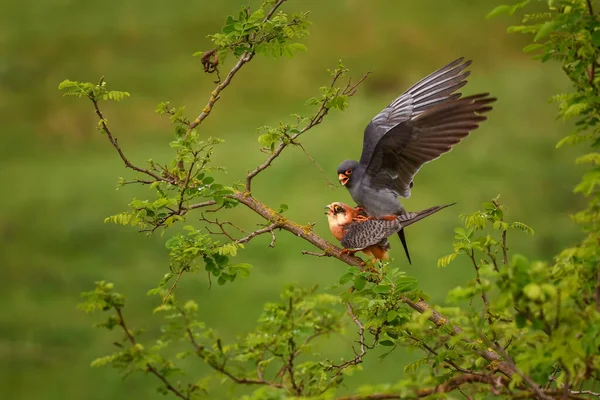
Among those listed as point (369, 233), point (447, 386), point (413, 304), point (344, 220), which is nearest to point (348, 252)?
point (369, 233)

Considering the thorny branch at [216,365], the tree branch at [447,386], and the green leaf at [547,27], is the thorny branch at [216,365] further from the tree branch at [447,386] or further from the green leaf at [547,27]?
the green leaf at [547,27]

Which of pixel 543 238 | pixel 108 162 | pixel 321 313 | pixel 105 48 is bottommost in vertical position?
pixel 321 313

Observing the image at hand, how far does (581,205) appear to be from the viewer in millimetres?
7207

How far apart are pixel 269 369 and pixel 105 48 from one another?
3.99 meters

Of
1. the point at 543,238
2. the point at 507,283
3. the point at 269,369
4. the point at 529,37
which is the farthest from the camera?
the point at 529,37

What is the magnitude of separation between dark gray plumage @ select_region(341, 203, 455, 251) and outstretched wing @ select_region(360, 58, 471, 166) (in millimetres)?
340

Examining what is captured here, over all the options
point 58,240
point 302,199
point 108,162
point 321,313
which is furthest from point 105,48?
point 321,313

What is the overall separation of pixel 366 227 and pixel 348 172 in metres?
0.27

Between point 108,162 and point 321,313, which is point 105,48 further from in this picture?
point 321,313

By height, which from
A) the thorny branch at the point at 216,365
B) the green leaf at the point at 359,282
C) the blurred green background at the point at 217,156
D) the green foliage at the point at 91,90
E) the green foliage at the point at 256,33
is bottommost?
→ the thorny branch at the point at 216,365

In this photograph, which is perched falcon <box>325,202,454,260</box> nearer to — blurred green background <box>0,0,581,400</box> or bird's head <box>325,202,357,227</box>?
bird's head <box>325,202,357,227</box>

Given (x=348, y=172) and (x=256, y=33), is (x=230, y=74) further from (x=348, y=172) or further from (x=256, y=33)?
(x=348, y=172)

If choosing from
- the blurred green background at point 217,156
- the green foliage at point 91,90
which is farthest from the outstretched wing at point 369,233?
the blurred green background at point 217,156

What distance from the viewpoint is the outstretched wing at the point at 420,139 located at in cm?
273
